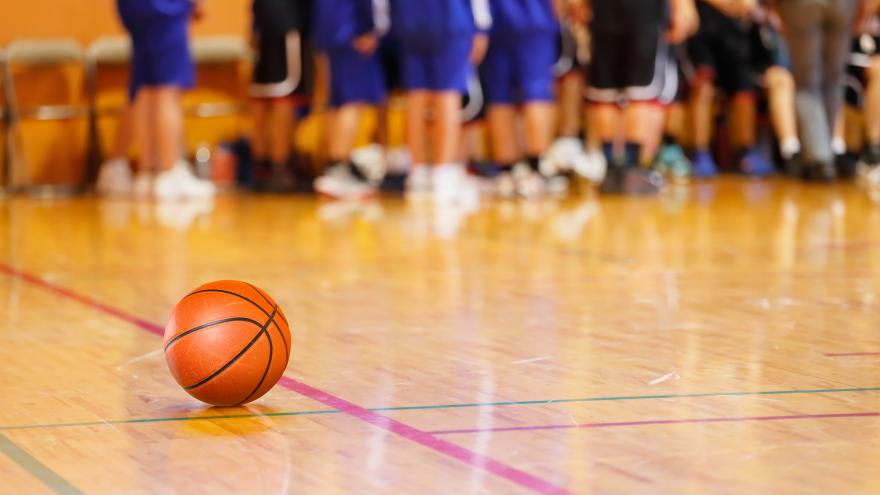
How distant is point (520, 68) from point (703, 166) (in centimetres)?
312

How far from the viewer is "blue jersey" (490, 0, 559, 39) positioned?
331 inches

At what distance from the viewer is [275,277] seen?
4418 millimetres

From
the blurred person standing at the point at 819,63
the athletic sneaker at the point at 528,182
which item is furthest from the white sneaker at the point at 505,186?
the blurred person standing at the point at 819,63

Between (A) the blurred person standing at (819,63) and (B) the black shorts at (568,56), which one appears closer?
(A) the blurred person standing at (819,63)

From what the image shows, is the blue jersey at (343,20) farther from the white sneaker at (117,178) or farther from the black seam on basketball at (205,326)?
the black seam on basketball at (205,326)

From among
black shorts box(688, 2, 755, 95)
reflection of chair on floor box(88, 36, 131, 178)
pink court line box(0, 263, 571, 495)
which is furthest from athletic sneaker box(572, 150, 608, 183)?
pink court line box(0, 263, 571, 495)

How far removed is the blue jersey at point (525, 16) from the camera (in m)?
8.41

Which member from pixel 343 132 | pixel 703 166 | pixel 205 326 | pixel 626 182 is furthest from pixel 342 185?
pixel 205 326

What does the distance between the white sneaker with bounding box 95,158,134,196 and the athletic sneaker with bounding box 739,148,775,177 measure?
4.72 m

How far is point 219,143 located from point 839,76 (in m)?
4.40

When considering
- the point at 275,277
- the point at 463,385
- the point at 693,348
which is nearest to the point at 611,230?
the point at 275,277

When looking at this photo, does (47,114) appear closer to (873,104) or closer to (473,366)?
(873,104)

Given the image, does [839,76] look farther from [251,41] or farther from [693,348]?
[693,348]

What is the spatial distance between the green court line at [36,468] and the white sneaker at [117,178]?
24.5 feet
